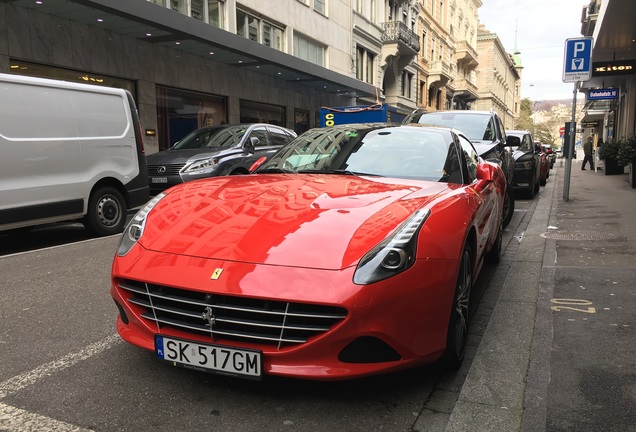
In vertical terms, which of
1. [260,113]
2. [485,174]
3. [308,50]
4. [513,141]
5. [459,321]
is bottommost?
[459,321]

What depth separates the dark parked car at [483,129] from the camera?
804 cm

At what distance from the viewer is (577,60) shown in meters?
10.5

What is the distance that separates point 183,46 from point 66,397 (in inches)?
563

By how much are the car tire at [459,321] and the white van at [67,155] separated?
5.60 m

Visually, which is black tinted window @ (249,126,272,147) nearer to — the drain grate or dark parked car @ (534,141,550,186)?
the drain grate

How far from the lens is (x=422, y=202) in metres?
2.99

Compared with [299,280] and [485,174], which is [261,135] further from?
[299,280]

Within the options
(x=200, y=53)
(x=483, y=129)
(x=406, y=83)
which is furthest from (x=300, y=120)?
(x=483, y=129)

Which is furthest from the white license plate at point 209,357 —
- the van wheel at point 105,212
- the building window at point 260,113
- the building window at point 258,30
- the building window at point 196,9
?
the building window at point 258,30

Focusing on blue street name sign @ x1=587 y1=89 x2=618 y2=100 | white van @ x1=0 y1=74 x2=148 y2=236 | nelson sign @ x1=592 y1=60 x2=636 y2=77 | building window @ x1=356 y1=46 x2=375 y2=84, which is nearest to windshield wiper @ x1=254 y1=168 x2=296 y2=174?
white van @ x1=0 y1=74 x2=148 y2=236

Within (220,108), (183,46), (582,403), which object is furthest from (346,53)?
(582,403)

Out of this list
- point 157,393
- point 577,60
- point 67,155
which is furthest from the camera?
point 577,60

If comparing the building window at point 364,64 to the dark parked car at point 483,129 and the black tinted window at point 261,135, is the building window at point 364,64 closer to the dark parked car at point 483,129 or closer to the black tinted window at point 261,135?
the black tinted window at point 261,135

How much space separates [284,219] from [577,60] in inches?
397
